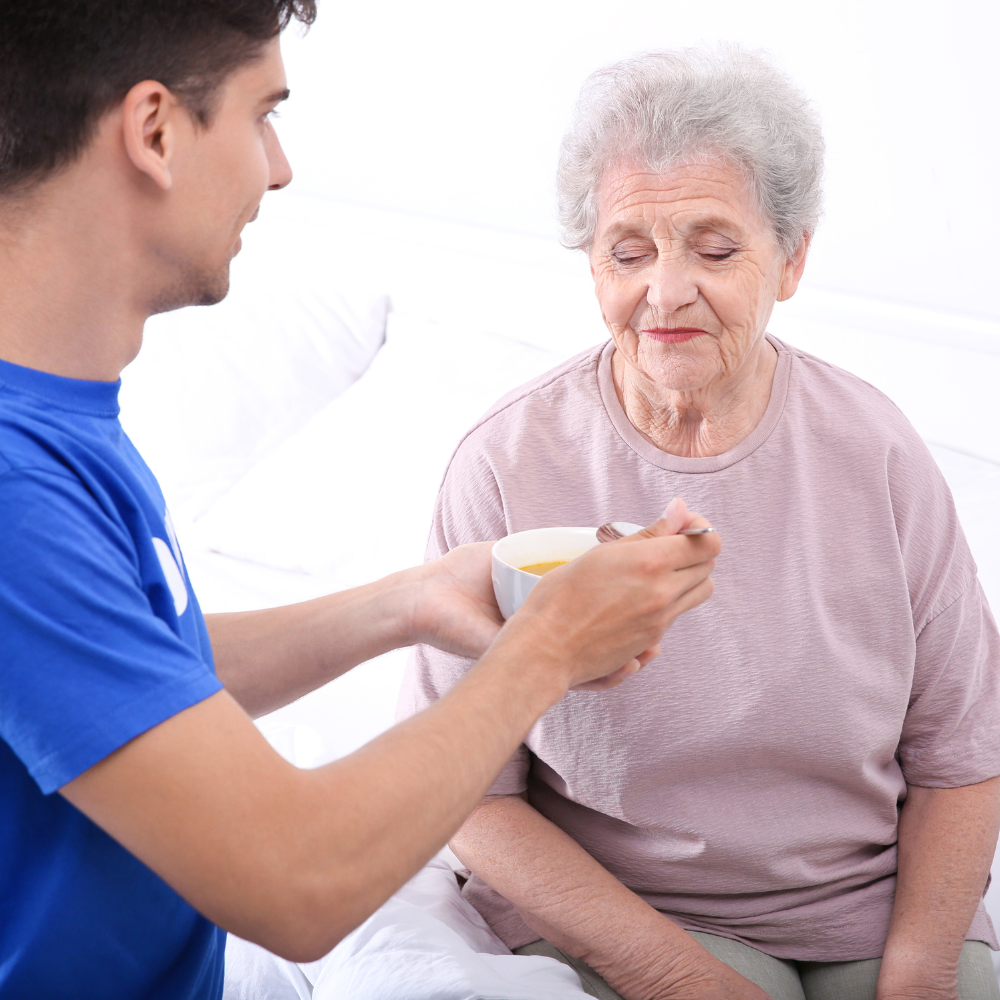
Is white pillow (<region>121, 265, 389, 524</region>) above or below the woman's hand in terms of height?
above

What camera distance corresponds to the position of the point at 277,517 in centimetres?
218

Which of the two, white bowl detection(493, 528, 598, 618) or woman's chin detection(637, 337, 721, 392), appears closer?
white bowl detection(493, 528, 598, 618)

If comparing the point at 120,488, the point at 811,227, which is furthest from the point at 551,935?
the point at 811,227

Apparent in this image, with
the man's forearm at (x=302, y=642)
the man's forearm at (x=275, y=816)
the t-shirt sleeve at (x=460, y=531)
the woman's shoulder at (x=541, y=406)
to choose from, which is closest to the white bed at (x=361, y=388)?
the t-shirt sleeve at (x=460, y=531)

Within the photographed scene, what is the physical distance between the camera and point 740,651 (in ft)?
3.89

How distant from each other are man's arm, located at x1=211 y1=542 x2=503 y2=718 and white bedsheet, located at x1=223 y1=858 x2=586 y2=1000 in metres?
0.28

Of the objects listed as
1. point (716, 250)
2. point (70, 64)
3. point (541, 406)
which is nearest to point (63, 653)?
point (70, 64)

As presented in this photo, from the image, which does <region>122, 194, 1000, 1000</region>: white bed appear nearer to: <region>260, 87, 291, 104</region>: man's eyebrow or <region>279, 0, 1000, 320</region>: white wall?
<region>279, 0, 1000, 320</region>: white wall

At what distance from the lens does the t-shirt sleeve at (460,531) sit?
124 cm

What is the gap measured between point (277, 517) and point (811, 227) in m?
1.31

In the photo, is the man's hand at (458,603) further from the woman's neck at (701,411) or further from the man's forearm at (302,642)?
the woman's neck at (701,411)

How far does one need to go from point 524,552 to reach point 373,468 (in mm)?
1132

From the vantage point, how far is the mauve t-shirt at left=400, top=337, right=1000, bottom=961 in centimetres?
119

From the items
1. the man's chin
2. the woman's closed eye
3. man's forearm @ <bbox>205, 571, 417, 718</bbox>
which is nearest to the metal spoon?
man's forearm @ <bbox>205, 571, 417, 718</bbox>
